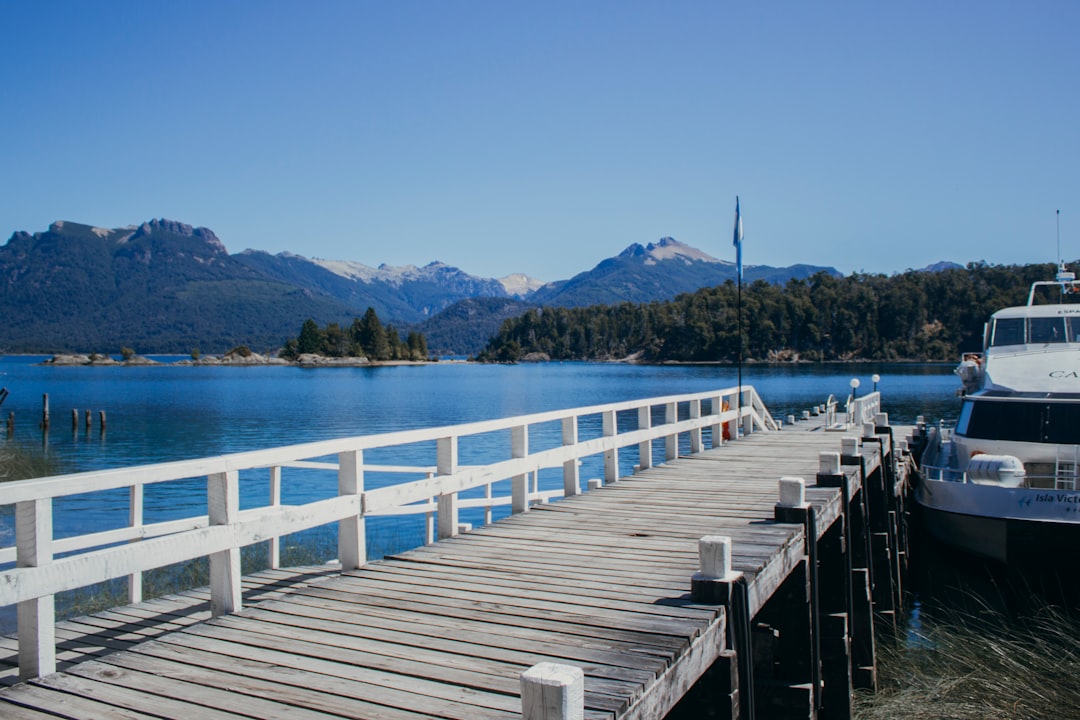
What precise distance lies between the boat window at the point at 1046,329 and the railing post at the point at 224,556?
1955cm

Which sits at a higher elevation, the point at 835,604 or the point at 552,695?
the point at 552,695

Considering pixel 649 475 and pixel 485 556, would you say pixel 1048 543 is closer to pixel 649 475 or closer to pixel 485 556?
pixel 649 475

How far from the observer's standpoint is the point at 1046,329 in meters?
20.7

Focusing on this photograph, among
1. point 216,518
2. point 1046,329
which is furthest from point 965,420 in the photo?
point 216,518

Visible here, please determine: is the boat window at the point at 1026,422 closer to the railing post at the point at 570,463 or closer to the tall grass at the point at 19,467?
the railing post at the point at 570,463

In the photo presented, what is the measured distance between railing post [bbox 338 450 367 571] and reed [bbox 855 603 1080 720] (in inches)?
220

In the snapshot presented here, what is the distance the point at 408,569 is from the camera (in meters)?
7.79

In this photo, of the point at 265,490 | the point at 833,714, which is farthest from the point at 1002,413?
the point at 265,490

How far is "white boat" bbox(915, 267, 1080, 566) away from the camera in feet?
51.0

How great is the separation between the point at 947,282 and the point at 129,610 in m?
201

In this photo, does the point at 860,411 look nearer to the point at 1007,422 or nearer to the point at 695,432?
the point at 1007,422

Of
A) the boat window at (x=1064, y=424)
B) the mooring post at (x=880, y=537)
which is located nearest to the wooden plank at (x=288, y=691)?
the mooring post at (x=880, y=537)

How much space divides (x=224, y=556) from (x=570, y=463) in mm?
6204

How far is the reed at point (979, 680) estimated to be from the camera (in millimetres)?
8703
